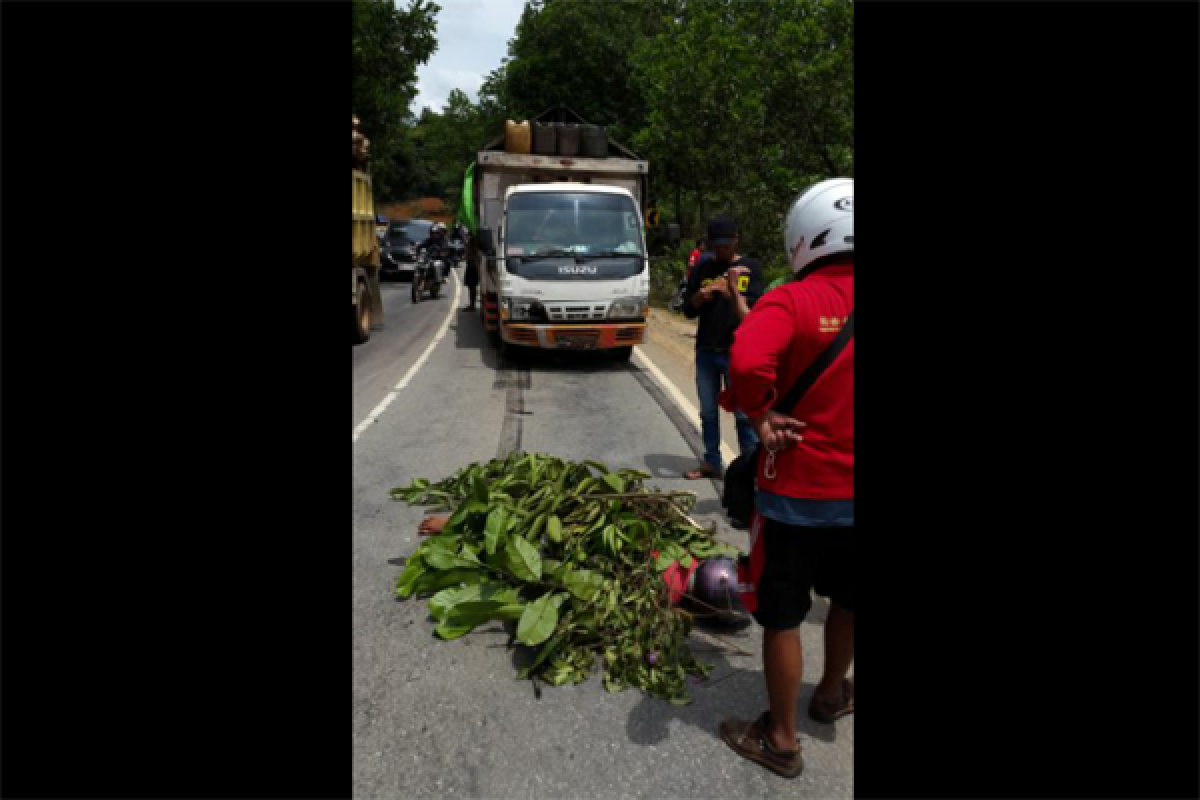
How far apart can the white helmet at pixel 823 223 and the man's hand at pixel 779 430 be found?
0.46 m

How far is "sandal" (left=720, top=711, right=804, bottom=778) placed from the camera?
2500 mm

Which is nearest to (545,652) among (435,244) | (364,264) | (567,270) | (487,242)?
(567,270)

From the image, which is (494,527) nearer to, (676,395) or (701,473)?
(701,473)

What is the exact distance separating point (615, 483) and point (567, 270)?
20.8 feet

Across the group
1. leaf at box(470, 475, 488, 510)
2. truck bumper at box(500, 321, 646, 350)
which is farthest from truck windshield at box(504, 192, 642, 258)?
leaf at box(470, 475, 488, 510)

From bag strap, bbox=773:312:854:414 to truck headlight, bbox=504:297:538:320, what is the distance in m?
8.08

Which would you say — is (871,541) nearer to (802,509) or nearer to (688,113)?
(802,509)

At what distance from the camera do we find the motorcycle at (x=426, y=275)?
20234mm

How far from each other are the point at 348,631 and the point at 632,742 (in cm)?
144

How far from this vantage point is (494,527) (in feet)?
12.0

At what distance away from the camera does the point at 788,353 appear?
225 cm

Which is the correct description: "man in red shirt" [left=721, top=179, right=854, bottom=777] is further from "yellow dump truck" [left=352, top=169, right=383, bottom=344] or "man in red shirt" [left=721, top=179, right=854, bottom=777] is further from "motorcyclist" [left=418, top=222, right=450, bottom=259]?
"motorcyclist" [left=418, top=222, right=450, bottom=259]

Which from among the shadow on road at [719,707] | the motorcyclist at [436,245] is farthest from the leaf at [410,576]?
the motorcyclist at [436,245]

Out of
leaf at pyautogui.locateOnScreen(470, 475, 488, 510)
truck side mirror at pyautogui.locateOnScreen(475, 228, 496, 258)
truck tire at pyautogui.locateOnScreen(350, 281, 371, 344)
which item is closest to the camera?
leaf at pyautogui.locateOnScreen(470, 475, 488, 510)
